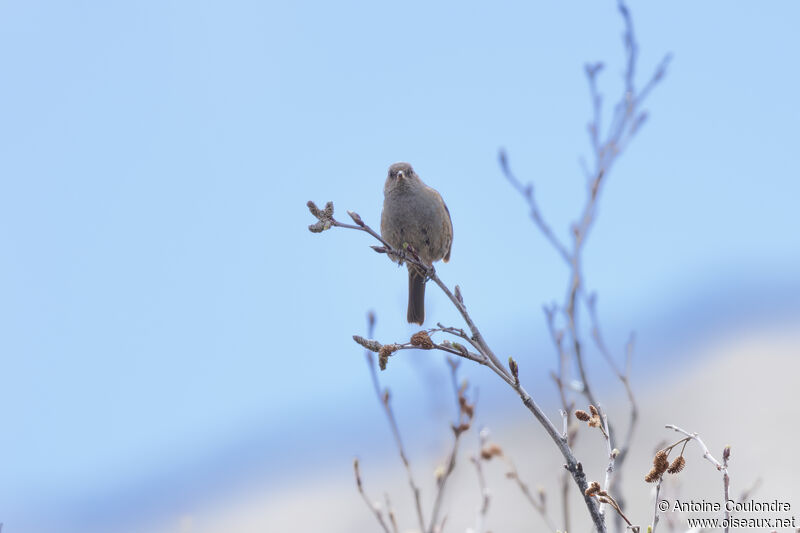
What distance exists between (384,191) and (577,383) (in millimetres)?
3214

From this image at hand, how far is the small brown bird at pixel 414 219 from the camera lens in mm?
6633

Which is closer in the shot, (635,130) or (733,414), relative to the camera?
(635,130)

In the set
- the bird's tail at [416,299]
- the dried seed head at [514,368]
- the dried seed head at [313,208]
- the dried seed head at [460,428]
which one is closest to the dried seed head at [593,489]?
the dried seed head at [514,368]

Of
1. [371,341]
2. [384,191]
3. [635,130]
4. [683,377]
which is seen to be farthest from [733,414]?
[371,341]

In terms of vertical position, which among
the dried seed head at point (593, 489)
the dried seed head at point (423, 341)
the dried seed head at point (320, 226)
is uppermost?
the dried seed head at point (320, 226)

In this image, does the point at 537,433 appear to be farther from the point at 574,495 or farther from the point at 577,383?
the point at 577,383

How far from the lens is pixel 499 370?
2.96m

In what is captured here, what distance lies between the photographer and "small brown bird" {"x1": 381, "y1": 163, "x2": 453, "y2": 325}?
261 inches

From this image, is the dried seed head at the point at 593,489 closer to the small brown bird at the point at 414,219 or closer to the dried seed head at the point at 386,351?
the dried seed head at the point at 386,351

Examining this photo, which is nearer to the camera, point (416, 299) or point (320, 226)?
point (320, 226)

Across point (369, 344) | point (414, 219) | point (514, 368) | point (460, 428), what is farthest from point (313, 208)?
point (414, 219)

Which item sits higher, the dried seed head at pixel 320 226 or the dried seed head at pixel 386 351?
the dried seed head at pixel 320 226

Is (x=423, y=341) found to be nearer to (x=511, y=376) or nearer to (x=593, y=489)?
(x=511, y=376)

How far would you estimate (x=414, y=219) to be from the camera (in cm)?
661
